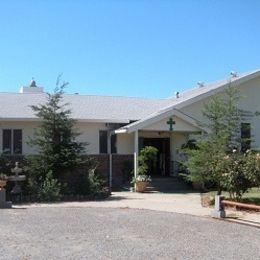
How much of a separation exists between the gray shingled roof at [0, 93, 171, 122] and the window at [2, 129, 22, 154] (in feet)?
2.80

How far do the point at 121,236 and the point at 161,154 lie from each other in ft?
56.7

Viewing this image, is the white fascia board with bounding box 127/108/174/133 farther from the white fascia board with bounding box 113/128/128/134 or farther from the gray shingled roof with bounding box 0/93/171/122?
the gray shingled roof with bounding box 0/93/171/122

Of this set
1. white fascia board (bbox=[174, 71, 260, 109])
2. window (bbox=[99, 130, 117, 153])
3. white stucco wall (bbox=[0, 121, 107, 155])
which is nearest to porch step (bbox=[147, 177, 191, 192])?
window (bbox=[99, 130, 117, 153])

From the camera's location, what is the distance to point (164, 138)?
2892cm

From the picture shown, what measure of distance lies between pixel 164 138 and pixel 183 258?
1929cm

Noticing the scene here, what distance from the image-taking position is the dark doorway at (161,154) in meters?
28.6

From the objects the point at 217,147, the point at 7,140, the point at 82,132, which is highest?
the point at 82,132

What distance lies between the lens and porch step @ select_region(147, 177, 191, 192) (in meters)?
25.2

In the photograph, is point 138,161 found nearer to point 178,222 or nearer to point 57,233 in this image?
point 178,222

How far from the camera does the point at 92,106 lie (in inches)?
1153

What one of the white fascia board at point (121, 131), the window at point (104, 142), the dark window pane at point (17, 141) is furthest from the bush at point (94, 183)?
the dark window pane at point (17, 141)

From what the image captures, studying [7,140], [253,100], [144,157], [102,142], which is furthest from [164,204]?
[253,100]

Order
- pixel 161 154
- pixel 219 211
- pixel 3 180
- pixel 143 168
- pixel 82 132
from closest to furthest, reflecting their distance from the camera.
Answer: pixel 219 211, pixel 3 180, pixel 143 168, pixel 82 132, pixel 161 154

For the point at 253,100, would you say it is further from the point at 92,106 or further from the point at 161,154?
the point at 92,106
